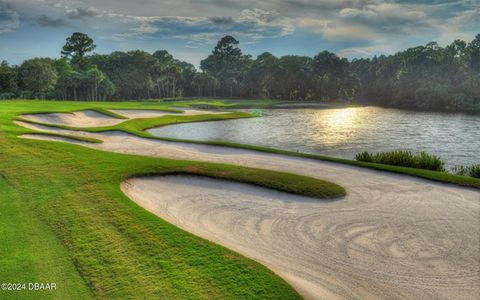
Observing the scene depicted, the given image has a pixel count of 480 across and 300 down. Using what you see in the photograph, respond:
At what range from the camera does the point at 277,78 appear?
124 metres

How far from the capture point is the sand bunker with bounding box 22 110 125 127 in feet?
131

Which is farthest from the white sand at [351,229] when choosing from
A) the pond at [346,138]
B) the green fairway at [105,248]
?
the pond at [346,138]

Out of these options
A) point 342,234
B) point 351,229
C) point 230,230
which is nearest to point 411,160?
point 351,229

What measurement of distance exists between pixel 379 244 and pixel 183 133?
29.8 metres

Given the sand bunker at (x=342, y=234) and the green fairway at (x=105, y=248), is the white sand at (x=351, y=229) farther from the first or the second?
the green fairway at (x=105, y=248)

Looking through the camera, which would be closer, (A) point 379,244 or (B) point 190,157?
(A) point 379,244

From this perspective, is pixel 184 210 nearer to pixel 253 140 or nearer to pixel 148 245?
pixel 148 245

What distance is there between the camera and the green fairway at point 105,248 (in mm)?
7844

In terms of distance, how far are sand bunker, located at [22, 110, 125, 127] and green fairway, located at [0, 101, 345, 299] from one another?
25710mm

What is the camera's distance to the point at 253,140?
33.8 metres

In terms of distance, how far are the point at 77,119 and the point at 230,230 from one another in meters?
36.8

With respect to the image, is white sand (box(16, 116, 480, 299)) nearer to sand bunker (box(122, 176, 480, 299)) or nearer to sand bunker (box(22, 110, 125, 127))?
sand bunker (box(122, 176, 480, 299))

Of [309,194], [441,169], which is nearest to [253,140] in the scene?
[441,169]

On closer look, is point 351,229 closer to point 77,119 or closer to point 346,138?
point 346,138
